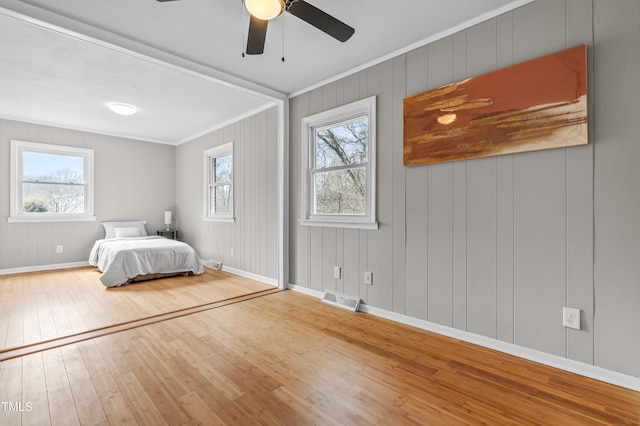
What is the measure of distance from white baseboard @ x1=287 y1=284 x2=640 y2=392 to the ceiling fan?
2.43 metres

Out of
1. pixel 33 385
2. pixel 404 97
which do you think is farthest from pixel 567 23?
pixel 33 385

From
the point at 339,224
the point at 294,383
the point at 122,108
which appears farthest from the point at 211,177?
the point at 294,383

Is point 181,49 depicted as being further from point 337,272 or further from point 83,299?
point 83,299

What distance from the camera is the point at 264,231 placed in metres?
4.54

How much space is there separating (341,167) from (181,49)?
1.97 metres

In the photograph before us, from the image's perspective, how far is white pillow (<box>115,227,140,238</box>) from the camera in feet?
19.1

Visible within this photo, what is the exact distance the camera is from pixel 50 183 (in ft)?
18.1

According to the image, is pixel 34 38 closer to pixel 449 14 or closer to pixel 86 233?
pixel 449 14

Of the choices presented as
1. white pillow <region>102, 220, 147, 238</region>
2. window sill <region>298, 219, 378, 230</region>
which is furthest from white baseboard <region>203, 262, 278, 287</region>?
white pillow <region>102, 220, 147, 238</region>

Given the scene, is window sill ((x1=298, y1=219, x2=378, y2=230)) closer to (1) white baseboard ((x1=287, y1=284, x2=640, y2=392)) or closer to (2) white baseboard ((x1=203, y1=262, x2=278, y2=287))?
(1) white baseboard ((x1=287, y1=284, x2=640, y2=392))

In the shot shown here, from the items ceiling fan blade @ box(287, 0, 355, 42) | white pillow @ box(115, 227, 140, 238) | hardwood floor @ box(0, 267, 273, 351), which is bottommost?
hardwood floor @ box(0, 267, 273, 351)

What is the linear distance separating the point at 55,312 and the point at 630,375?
4.76 meters

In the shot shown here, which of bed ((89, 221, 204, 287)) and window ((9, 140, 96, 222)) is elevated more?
window ((9, 140, 96, 222))

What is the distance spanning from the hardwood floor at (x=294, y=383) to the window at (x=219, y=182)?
3.02 meters
